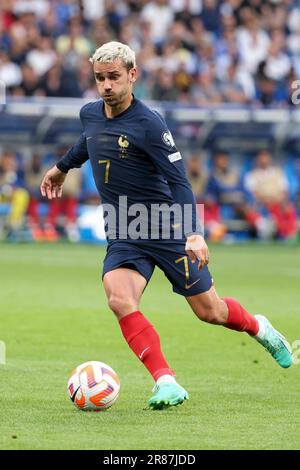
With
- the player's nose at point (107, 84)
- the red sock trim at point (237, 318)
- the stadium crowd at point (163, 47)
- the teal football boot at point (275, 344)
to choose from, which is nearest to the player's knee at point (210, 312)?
the red sock trim at point (237, 318)

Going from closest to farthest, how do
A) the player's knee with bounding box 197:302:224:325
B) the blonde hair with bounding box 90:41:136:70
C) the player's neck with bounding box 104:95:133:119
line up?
the blonde hair with bounding box 90:41:136:70 → the player's neck with bounding box 104:95:133:119 → the player's knee with bounding box 197:302:224:325

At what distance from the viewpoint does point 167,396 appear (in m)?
7.10

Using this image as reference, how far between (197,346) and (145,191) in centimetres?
339

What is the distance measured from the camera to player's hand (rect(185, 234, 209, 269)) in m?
7.13

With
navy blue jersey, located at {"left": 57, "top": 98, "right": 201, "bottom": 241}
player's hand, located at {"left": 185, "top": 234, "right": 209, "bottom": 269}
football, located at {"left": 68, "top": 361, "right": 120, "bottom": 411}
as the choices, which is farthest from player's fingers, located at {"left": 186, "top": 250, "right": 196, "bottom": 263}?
football, located at {"left": 68, "top": 361, "right": 120, "bottom": 411}

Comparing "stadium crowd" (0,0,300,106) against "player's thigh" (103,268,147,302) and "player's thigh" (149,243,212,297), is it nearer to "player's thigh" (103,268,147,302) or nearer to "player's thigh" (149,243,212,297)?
"player's thigh" (149,243,212,297)

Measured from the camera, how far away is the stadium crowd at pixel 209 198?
24.2 m

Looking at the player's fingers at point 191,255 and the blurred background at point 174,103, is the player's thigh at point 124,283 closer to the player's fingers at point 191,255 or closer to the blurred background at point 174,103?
the player's fingers at point 191,255

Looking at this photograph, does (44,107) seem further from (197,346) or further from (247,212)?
(197,346)

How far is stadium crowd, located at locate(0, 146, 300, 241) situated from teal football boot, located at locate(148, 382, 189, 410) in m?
17.1

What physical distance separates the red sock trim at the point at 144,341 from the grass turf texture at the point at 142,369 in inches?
12.5

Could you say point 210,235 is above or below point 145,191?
below
